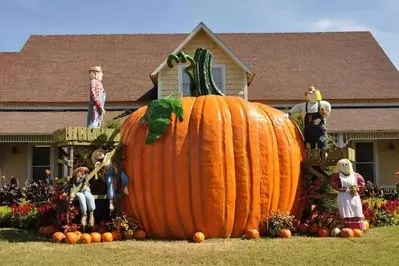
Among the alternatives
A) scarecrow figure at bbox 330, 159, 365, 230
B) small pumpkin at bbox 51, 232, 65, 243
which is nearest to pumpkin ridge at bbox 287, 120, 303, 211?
scarecrow figure at bbox 330, 159, 365, 230

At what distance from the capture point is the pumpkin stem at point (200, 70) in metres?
8.59

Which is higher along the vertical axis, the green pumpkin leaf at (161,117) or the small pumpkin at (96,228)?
the green pumpkin leaf at (161,117)

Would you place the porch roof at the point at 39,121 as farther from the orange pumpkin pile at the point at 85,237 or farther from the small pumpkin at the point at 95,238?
the small pumpkin at the point at 95,238

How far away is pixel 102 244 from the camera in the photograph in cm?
706

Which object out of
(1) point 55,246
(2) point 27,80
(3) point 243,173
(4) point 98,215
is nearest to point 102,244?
(1) point 55,246

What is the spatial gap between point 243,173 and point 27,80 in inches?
506

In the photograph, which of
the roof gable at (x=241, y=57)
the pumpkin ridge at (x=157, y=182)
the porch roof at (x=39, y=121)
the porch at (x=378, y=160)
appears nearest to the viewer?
the pumpkin ridge at (x=157, y=182)

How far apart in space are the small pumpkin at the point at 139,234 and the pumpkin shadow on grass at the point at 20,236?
4.20ft

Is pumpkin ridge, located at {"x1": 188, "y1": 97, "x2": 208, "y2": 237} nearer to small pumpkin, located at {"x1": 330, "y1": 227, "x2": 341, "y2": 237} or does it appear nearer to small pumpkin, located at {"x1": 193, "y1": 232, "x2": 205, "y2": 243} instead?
small pumpkin, located at {"x1": 193, "y1": 232, "x2": 205, "y2": 243}

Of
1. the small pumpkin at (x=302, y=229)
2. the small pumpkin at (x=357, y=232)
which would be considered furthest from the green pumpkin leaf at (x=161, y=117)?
the small pumpkin at (x=357, y=232)

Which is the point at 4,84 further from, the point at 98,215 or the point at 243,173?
the point at 243,173

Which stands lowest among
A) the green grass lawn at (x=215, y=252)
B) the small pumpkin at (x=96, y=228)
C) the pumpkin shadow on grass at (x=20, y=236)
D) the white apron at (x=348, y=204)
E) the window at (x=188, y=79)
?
the green grass lawn at (x=215, y=252)

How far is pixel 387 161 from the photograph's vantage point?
57.0 ft

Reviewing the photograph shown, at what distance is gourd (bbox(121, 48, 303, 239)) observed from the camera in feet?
24.2
